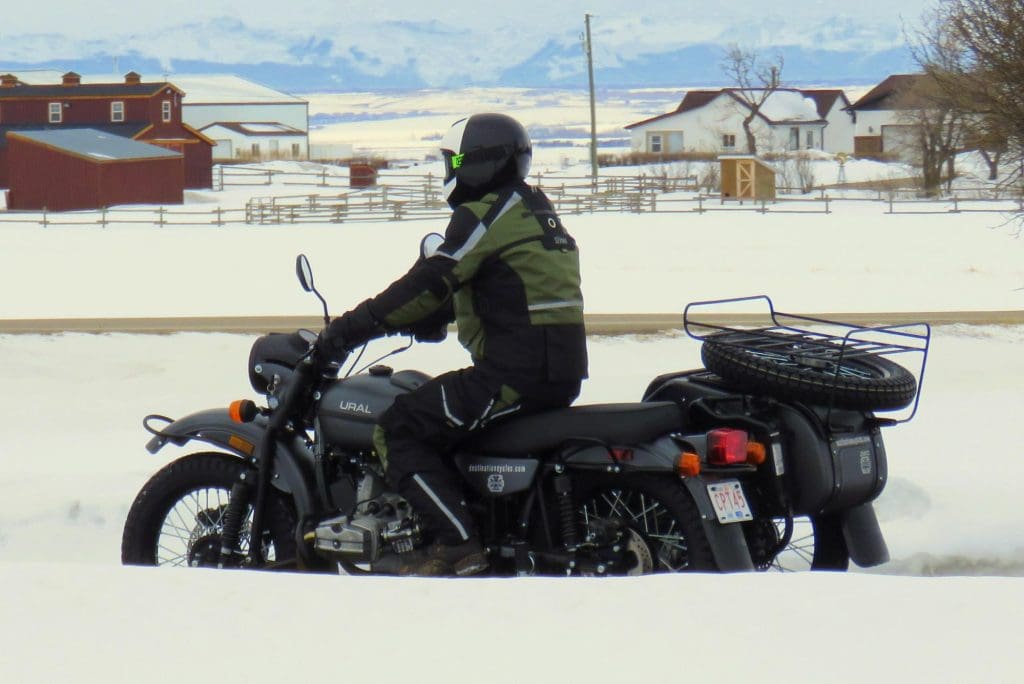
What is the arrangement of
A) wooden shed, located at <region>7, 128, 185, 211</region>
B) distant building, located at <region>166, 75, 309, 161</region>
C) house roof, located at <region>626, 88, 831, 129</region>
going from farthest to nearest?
distant building, located at <region>166, 75, 309, 161</region> < house roof, located at <region>626, 88, 831, 129</region> < wooden shed, located at <region>7, 128, 185, 211</region>

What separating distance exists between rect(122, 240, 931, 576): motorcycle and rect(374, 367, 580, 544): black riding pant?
4.0 inches

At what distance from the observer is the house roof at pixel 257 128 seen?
12094 cm

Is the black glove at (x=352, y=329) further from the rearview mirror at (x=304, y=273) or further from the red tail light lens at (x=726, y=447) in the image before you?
the red tail light lens at (x=726, y=447)

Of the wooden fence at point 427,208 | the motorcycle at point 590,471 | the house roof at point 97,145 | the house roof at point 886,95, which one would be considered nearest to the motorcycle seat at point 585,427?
the motorcycle at point 590,471

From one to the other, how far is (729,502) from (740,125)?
100m

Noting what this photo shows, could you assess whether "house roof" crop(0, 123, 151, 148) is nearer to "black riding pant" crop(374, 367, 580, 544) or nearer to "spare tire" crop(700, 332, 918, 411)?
"black riding pant" crop(374, 367, 580, 544)

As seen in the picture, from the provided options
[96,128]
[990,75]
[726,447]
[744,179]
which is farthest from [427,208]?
[726,447]

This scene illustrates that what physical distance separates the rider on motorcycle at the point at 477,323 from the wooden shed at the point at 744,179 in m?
54.9

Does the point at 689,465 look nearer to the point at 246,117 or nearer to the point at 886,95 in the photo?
the point at 886,95

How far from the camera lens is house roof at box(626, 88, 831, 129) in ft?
340

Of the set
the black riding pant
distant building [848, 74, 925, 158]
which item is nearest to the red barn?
distant building [848, 74, 925, 158]

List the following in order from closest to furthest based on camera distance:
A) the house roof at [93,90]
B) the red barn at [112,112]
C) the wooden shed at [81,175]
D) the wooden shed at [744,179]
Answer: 1. the wooden shed at [744,179]
2. the wooden shed at [81,175]
3. the red barn at [112,112]
4. the house roof at [93,90]

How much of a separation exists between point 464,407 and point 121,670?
1817mm

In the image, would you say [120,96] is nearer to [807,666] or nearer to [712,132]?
[712,132]
